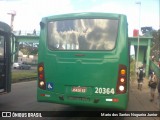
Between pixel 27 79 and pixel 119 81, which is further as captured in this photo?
pixel 27 79

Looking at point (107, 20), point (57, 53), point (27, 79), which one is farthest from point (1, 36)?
point (27, 79)

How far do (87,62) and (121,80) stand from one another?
0.85m

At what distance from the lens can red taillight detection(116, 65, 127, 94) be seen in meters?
Answer: 7.39

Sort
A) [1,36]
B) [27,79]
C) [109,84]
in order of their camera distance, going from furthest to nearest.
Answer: [27,79]
[1,36]
[109,84]

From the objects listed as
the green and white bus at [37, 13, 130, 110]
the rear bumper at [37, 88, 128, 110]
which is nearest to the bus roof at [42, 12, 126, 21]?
the green and white bus at [37, 13, 130, 110]

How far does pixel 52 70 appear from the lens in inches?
306

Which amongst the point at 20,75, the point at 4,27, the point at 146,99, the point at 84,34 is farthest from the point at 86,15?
the point at 20,75

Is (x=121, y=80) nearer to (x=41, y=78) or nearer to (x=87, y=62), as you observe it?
(x=87, y=62)

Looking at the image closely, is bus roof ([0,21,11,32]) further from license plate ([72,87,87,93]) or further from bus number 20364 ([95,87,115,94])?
bus number 20364 ([95,87,115,94])

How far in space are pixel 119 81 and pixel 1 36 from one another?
13.2 feet

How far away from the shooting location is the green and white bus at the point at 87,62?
24.3 ft

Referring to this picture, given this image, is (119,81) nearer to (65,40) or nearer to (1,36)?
(65,40)

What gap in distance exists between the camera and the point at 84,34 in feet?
25.1

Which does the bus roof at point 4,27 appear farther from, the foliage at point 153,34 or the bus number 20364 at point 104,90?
the foliage at point 153,34
